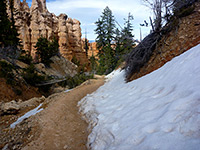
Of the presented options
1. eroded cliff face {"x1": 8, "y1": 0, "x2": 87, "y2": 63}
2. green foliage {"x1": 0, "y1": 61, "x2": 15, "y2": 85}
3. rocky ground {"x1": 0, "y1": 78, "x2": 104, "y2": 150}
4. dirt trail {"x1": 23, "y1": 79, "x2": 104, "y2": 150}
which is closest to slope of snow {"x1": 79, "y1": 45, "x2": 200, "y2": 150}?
dirt trail {"x1": 23, "y1": 79, "x2": 104, "y2": 150}

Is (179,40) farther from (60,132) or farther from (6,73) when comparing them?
(6,73)

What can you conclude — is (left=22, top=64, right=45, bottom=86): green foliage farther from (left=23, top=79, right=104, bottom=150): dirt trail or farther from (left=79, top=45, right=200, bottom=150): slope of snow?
(left=79, top=45, right=200, bottom=150): slope of snow

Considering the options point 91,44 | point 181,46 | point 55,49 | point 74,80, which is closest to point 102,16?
point 55,49

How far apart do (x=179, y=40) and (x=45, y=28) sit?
121ft

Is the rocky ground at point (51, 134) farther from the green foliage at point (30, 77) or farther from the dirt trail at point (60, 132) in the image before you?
the green foliage at point (30, 77)

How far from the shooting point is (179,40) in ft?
17.1

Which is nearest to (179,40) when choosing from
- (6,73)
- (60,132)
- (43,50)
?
(60,132)

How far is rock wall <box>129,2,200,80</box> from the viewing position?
15.7 ft

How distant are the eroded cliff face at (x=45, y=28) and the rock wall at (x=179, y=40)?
30333mm

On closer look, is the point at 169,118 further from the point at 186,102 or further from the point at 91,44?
the point at 91,44

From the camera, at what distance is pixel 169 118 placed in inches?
78.1

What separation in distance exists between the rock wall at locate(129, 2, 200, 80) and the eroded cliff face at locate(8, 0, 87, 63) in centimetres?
3033

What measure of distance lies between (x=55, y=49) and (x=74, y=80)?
38.8 feet

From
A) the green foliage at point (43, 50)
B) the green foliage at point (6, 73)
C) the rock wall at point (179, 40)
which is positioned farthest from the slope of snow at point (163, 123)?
the green foliage at point (43, 50)
